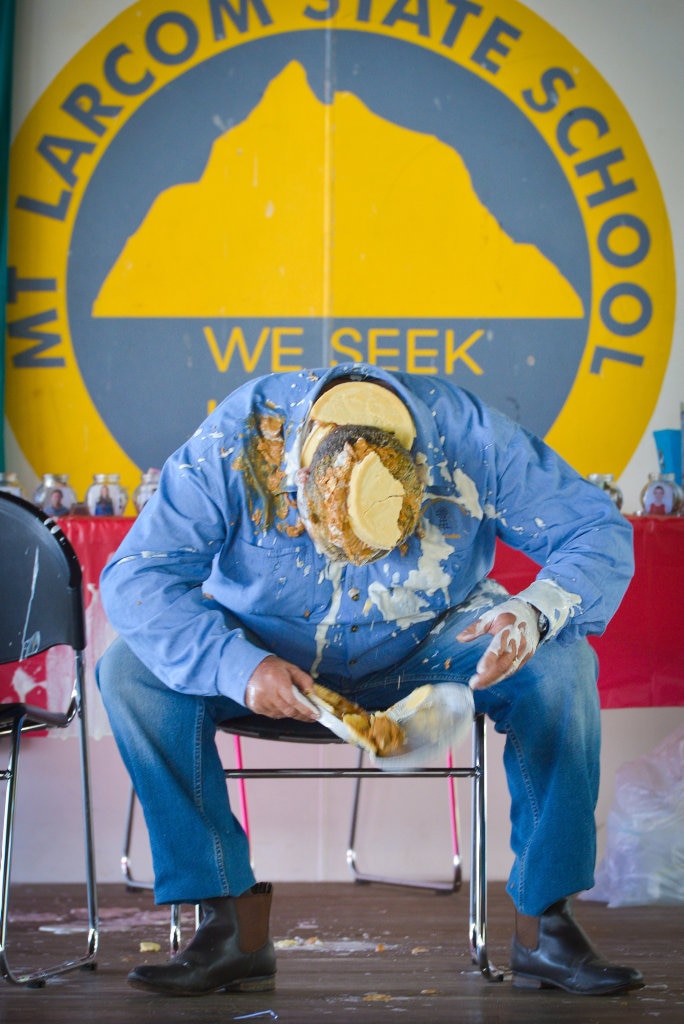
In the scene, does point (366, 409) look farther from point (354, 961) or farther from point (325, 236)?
point (325, 236)

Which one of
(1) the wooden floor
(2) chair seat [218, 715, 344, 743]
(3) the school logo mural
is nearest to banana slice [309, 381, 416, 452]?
(2) chair seat [218, 715, 344, 743]

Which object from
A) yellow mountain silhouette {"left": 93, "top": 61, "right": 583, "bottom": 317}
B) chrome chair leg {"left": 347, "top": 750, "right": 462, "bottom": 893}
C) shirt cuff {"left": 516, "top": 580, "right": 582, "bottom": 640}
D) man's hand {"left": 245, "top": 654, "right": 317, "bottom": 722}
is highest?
yellow mountain silhouette {"left": 93, "top": 61, "right": 583, "bottom": 317}

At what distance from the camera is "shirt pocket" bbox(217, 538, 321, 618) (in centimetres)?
174

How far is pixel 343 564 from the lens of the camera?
1.76 metres

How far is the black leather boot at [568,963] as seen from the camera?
4.92 feet

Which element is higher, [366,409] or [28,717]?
[366,409]

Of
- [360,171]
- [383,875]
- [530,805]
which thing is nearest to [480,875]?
[530,805]

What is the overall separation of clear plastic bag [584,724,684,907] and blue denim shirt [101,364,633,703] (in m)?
0.83

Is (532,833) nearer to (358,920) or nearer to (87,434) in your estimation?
(358,920)

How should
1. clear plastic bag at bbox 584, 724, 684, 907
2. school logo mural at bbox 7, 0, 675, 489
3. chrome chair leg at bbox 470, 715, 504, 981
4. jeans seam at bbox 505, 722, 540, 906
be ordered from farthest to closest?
school logo mural at bbox 7, 0, 675, 489 → clear plastic bag at bbox 584, 724, 684, 907 → chrome chair leg at bbox 470, 715, 504, 981 → jeans seam at bbox 505, 722, 540, 906

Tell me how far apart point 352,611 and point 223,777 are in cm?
33

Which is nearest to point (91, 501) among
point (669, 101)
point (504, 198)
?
point (504, 198)

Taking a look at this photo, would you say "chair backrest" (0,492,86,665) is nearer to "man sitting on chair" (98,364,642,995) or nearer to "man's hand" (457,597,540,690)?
"man sitting on chair" (98,364,642,995)

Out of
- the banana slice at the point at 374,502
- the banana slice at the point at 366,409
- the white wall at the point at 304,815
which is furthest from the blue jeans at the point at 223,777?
the white wall at the point at 304,815
